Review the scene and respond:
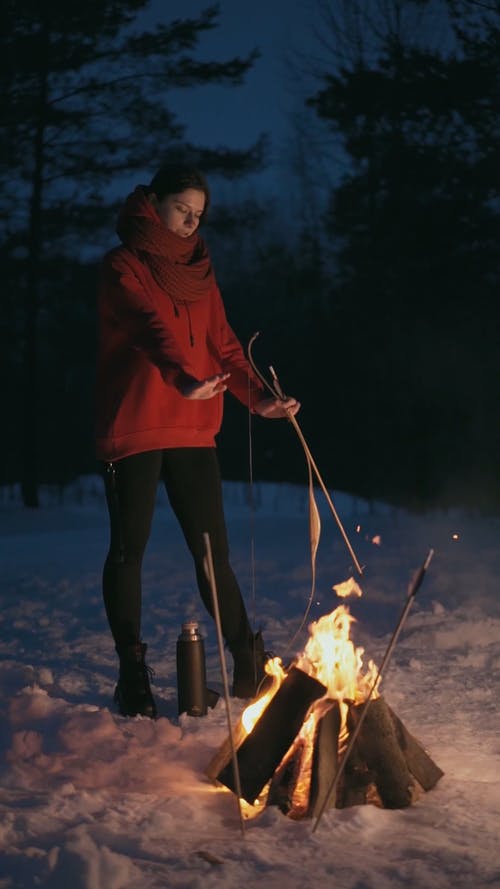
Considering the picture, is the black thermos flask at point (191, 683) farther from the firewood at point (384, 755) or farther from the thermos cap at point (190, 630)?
the firewood at point (384, 755)

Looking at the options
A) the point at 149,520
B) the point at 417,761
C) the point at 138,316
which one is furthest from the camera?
the point at 149,520

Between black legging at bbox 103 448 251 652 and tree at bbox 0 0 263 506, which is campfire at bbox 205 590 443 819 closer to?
black legging at bbox 103 448 251 652

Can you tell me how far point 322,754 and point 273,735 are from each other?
17 cm

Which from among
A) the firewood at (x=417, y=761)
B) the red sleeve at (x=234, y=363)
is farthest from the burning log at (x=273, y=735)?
the red sleeve at (x=234, y=363)

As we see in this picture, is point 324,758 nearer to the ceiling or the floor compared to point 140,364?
nearer to the floor

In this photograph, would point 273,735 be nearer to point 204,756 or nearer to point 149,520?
point 204,756

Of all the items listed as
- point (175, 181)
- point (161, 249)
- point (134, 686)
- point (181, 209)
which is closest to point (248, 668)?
point (134, 686)

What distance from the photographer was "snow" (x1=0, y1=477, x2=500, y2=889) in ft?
8.79

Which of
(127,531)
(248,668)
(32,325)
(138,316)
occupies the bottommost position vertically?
(248,668)

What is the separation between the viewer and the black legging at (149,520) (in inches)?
166

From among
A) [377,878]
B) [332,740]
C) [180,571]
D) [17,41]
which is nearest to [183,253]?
[332,740]

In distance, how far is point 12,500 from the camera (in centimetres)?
2041

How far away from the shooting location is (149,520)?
14.1 feet

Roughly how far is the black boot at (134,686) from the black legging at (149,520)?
1.9 inches
